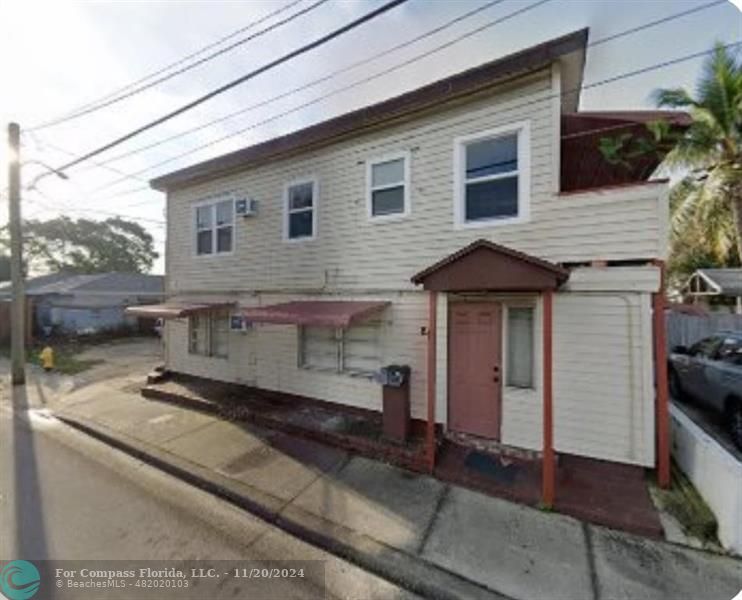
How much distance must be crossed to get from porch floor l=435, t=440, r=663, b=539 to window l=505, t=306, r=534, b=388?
45.3 inches

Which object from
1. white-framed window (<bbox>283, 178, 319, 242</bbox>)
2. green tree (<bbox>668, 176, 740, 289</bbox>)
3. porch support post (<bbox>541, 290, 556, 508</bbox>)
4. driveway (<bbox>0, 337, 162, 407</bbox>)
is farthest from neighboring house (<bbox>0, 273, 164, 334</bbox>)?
green tree (<bbox>668, 176, 740, 289</bbox>)

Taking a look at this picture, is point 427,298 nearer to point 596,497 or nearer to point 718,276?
point 596,497

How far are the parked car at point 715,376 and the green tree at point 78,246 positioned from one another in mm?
46956

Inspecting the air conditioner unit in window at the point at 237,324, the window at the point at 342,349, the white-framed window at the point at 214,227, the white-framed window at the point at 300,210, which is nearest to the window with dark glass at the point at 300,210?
the white-framed window at the point at 300,210

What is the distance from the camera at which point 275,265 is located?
9664 millimetres

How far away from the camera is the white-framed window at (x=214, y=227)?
35.2 feet

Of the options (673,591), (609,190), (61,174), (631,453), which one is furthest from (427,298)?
(61,174)

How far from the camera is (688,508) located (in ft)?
16.8

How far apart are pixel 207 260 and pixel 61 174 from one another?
5.03 meters

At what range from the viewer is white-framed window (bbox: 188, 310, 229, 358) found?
1095 centimetres

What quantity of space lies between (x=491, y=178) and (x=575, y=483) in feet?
14.7

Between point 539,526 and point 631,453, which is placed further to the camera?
point 631,453

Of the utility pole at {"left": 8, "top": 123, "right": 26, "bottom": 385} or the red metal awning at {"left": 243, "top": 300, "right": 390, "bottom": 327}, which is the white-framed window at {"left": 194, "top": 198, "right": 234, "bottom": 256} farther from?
the utility pole at {"left": 8, "top": 123, "right": 26, "bottom": 385}

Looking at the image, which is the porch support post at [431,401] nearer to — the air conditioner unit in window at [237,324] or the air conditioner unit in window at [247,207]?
the air conditioner unit in window at [237,324]
